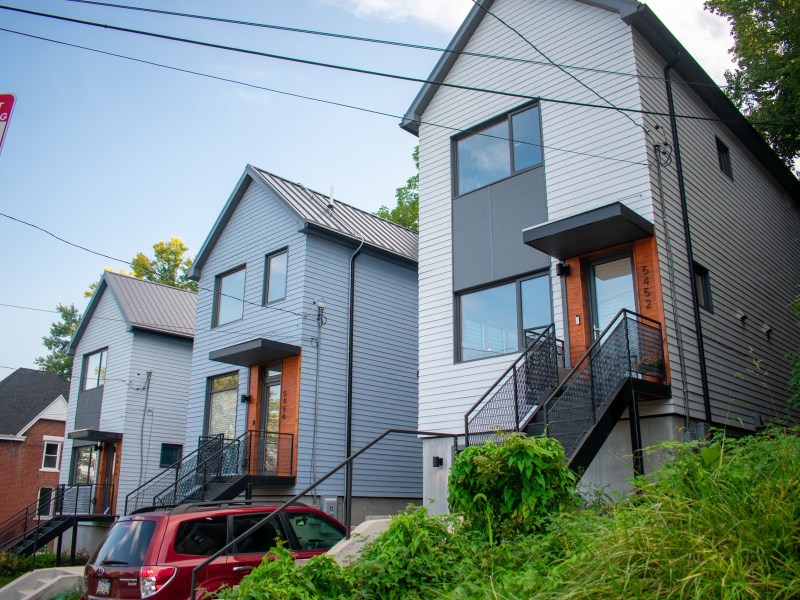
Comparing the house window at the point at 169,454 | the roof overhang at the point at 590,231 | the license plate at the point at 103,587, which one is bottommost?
the license plate at the point at 103,587

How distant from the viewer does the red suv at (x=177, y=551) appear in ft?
25.8

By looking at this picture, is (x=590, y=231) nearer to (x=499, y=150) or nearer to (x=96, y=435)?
(x=499, y=150)

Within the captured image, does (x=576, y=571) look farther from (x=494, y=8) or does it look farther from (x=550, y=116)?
(x=494, y=8)

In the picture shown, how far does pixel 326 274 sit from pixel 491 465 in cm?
1230

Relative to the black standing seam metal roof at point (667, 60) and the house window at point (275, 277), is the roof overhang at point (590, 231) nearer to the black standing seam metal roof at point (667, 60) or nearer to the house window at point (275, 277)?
the black standing seam metal roof at point (667, 60)

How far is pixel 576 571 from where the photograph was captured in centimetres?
470

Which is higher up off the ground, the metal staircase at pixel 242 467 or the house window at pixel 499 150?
the house window at pixel 499 150

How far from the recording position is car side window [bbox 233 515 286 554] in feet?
28.6

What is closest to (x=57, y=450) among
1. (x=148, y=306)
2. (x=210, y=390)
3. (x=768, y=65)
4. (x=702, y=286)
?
(x=148, y=306)

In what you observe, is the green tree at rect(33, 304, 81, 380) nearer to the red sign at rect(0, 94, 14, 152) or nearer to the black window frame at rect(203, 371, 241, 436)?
the black window frame at rect(203, 371, 241, 436)

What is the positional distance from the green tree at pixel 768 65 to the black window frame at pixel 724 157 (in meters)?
4.04

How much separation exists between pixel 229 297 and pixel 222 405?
9.72 feet

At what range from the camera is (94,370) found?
25812mm

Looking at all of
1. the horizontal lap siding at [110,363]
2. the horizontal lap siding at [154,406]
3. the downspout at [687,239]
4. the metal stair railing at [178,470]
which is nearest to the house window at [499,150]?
the downspout at [687,239]
